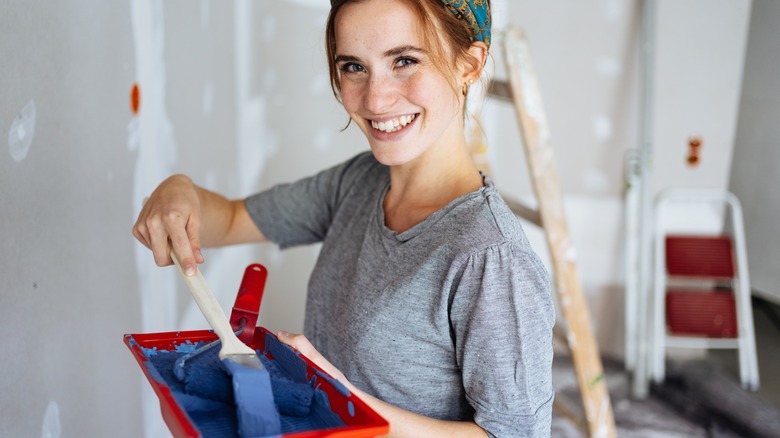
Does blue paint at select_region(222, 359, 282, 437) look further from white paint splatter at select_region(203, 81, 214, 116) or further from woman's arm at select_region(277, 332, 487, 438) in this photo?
white paint splatter at select_region(203, 81, 214, 116)

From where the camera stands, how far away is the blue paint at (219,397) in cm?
72

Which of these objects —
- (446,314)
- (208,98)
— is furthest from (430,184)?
(208,98)

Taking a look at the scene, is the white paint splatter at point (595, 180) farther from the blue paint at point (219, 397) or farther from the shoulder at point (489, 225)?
the blue paint at point (219, 397)

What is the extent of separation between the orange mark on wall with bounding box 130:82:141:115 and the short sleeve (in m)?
0.64

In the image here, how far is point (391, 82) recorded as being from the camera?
1.00 metres

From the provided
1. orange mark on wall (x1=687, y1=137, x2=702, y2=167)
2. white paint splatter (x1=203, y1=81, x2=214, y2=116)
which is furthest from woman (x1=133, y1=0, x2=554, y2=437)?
orange mark on wall (x1=687, y1=137, x2=702, y2=167)

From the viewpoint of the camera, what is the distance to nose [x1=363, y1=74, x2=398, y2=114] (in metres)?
0.99

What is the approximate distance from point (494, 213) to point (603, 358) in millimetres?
2598

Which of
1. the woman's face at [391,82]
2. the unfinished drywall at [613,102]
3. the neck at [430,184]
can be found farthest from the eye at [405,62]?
the unfinished drywall at [613,102]

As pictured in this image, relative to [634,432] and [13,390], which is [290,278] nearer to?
[634,432]

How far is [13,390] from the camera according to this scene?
2.82 ft

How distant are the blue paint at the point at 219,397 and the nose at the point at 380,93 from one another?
0.35m

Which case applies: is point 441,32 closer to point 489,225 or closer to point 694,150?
point 489,225

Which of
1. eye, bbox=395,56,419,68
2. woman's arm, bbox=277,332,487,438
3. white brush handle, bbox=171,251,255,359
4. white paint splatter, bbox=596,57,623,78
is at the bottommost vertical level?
woman's arm, bbox=277,332,487,438
